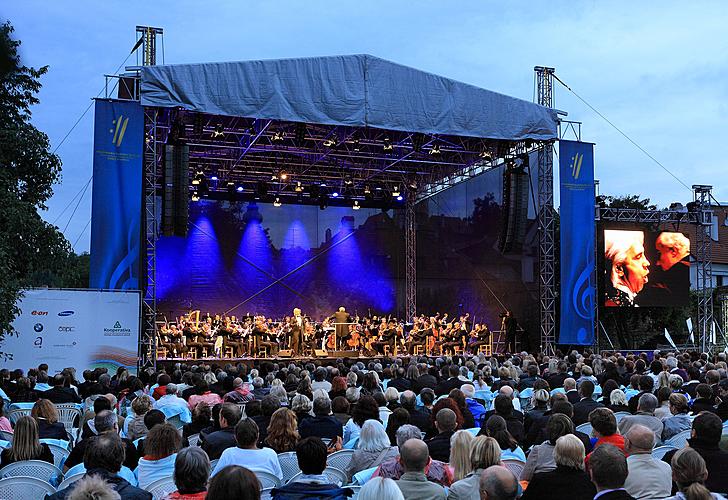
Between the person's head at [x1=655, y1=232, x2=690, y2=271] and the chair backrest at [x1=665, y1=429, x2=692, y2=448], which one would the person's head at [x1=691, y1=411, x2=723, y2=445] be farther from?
the person's head at [x1=655, y1=232, x2=690, y2=271]

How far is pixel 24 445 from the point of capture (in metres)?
5.14

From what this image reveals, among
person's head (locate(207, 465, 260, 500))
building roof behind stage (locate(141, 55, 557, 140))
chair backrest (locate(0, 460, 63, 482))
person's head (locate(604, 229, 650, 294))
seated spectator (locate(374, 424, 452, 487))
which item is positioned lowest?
chair backrest (locate(0, 460, 63, 482))

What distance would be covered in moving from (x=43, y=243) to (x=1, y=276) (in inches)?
82.2

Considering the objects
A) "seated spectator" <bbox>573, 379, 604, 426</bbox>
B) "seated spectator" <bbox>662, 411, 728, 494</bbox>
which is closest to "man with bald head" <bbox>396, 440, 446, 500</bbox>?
"seated spectator" <bbox>662, 411, 728, 494</bbox>

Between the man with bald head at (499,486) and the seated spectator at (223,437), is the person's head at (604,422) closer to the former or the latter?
the man with bald head at (499,486)

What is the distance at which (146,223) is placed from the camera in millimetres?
17625

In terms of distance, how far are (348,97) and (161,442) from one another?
14.4 meters

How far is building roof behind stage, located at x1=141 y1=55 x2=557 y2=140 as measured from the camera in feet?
56.9

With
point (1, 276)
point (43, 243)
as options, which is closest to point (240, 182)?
point (43, 243)

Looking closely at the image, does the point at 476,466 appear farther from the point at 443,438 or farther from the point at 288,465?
the point at 288,465

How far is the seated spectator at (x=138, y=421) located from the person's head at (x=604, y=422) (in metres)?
3.40

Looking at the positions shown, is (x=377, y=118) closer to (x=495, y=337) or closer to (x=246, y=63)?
(x=246, y=63)

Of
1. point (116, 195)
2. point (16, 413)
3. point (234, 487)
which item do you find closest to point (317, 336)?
point (116, 195)

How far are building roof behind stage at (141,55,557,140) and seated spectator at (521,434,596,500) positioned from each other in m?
14.3
